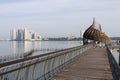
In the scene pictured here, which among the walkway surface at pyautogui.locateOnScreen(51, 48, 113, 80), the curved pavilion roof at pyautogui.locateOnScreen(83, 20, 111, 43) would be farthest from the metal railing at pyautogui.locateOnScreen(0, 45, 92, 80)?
the curved pavilion roof at pyautogui.locateOnScreen(83, 20, 111, 43)

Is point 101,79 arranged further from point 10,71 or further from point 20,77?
point 10,71

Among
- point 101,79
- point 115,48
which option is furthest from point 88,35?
point 101,79

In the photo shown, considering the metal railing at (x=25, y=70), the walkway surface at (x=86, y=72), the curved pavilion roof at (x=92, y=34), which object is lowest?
the walkway surface at (x=86, y=72)

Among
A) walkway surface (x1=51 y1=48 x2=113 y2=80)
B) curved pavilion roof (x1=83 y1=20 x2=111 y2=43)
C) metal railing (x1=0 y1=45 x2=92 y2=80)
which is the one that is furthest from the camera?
curved pavilion roof (x1=83 y1=20 x2=111 y2=43)

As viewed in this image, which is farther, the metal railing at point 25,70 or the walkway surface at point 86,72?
the walkway surface at point 86,72

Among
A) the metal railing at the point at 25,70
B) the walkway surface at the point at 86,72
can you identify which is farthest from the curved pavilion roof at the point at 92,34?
the metal railing at the point at 25,70

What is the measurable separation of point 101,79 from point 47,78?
2846mm

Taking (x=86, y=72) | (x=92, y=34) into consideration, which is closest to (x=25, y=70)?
(x=86, y=72)

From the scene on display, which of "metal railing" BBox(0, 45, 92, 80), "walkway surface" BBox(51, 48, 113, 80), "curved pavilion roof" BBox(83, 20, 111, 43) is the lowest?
"walkway surface" BBox(51, 48, 113, 80)

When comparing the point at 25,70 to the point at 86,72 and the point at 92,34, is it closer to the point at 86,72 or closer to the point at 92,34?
the point at 86,72

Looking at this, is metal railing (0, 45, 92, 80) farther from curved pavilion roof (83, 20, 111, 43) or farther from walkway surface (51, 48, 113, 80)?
curved pavilion roof (83, 20, 111, 43)

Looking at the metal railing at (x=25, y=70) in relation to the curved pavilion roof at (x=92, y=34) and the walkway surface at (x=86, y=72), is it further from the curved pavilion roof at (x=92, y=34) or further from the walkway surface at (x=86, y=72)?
the curved pavilion roof at (x=92, y=34)

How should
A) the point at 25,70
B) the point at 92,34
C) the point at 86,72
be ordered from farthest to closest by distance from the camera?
the point at 92,34
the point at 86,72
the point at 25,70

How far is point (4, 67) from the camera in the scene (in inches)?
296
